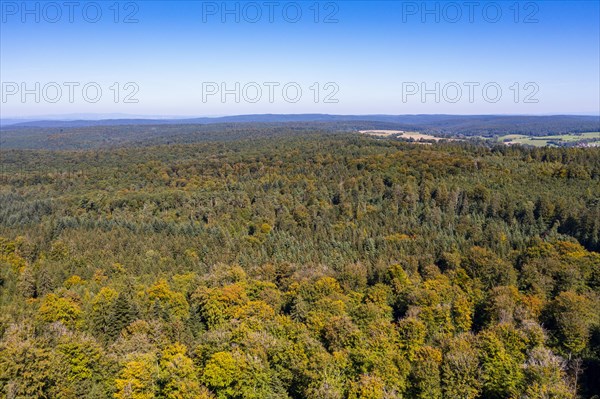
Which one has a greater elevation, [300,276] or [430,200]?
[430,200]

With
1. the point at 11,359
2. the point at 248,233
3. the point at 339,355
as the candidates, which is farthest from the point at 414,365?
the point at 248,233

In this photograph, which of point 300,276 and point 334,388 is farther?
point 300,276

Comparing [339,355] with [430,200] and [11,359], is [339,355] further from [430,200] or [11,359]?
[430,200]

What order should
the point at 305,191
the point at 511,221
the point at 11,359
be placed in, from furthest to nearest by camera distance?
the point at 305,191 → the point at 511,221 → the point at 11,359

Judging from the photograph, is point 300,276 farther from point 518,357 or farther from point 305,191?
point 305,191

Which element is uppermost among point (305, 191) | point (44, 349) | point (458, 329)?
point (305, 191)

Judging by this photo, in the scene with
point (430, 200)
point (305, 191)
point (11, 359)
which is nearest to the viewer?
point (11, 359)
